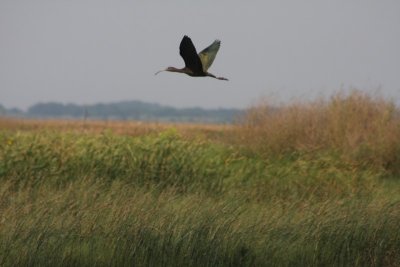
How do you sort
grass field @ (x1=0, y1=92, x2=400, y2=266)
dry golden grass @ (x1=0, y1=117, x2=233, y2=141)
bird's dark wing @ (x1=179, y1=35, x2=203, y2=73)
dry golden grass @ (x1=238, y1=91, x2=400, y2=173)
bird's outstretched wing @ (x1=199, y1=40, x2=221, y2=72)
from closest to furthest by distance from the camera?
bird's dark wing @ (x1=179, y1=35, x2=203, y2=73) < bird's outstretched wing @ (x1=199, y1=40, x2=221, y2=72) < grass field @ (x1=0, y1=92, x2=400, y2=266) < dry golden grass @ (x1=238, y1=91, x2=400, y2=173) < dry golden grass @ (x1=0, y1=117, x2=233, y2=141)

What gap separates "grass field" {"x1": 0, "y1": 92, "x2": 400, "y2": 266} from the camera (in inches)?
271

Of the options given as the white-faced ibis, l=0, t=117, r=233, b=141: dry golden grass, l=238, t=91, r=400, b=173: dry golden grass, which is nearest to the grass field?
l=238, t=91, r=400, b=173: dry golden grass

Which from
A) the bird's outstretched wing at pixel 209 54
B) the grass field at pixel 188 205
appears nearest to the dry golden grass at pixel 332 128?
the grass field at pixel 188 205

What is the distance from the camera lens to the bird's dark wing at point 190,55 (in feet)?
13.2

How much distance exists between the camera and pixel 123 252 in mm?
6824

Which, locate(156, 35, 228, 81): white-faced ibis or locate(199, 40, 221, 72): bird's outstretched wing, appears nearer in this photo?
locate(156, 35, 228, 81): white-faced ibis

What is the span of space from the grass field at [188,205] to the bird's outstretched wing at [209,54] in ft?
8.86

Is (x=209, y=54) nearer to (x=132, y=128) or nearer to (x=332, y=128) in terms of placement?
(x=332, y=128)

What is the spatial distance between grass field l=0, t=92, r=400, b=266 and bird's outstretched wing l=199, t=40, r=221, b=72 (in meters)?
2.70

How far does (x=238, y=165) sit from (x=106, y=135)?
8.51 feet

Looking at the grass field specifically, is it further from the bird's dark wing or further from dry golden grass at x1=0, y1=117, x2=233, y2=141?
the bird's dark wing

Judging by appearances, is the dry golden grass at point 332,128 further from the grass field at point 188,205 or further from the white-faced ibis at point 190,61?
the white-faced ibis at point 190,61

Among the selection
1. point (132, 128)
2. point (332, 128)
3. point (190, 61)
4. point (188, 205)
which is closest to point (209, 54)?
point (190, 61)

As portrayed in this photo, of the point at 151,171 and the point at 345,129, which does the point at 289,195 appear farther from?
the point at 345,129
